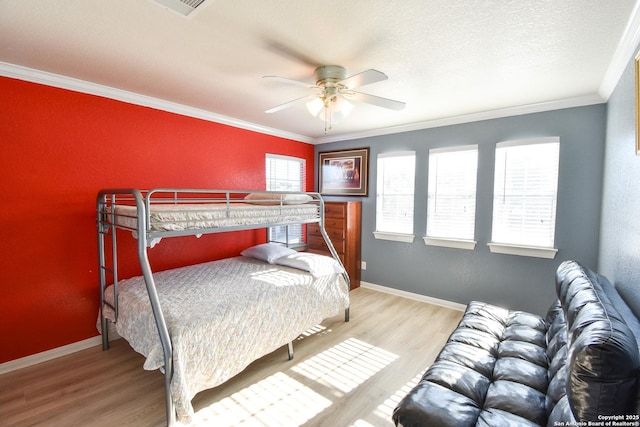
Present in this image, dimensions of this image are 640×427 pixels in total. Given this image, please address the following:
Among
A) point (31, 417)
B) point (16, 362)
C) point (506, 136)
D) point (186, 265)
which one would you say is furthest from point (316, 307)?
point (506, 136)

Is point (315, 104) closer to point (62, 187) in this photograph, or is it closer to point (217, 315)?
point (217, 315)

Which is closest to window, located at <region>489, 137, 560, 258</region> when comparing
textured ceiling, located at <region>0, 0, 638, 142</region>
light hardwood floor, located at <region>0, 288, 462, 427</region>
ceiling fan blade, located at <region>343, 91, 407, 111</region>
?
textured ceiling, located at <region>0, 0, 638, 142</region>

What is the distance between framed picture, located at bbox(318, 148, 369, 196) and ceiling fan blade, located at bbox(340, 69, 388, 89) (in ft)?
7.93

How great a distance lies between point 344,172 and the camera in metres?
4.56

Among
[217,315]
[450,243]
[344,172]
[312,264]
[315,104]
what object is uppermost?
[315,104]

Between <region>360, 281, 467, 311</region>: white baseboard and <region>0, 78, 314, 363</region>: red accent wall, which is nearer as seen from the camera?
<region>0, 78, 314, 363</region>: red accent wall

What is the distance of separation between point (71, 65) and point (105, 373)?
2426mm

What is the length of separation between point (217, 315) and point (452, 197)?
3020 millimetres

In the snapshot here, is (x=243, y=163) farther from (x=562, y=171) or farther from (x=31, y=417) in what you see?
(x=562, y=171)

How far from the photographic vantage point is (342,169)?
15.0ft

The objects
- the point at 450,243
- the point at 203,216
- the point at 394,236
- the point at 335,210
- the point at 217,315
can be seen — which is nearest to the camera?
the point at 217,315

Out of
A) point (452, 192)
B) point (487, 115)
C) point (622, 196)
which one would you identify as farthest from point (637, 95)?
point (452, 192)

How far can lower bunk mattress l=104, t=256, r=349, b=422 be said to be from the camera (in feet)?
5.74

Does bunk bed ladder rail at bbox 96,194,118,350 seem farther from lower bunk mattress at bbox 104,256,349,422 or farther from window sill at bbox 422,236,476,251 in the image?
window sill at bbox 422,236,476,251
